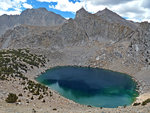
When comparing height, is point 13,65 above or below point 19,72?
above

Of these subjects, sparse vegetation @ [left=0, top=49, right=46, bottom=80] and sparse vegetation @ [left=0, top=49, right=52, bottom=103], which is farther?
sparse vegetation @ [left=0, top=49, right=46, bottom=80]

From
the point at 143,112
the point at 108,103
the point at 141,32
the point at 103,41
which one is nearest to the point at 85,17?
the point at 103,41

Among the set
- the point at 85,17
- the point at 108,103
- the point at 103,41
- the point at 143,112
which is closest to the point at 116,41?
the point at 103,41

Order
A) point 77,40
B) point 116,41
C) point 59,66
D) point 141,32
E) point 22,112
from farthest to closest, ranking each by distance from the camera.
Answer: point 77,40 → point 116,41 → point 141,32 → point 59,66 → point 22,112

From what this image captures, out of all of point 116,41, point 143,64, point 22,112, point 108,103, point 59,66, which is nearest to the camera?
point 22,112

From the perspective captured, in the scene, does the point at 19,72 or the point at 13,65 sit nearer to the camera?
the point at 19,72

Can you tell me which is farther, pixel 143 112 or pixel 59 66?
pixel 59 66

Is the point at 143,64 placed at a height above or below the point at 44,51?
below

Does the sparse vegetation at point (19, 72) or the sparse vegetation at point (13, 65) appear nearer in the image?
the sparse vegetation at point (19, 72)

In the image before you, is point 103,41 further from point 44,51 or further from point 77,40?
point 44,51

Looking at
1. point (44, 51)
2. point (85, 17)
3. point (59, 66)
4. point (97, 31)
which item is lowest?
point (59, 66)

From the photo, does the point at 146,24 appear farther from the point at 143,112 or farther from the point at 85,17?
the point at 143,112
